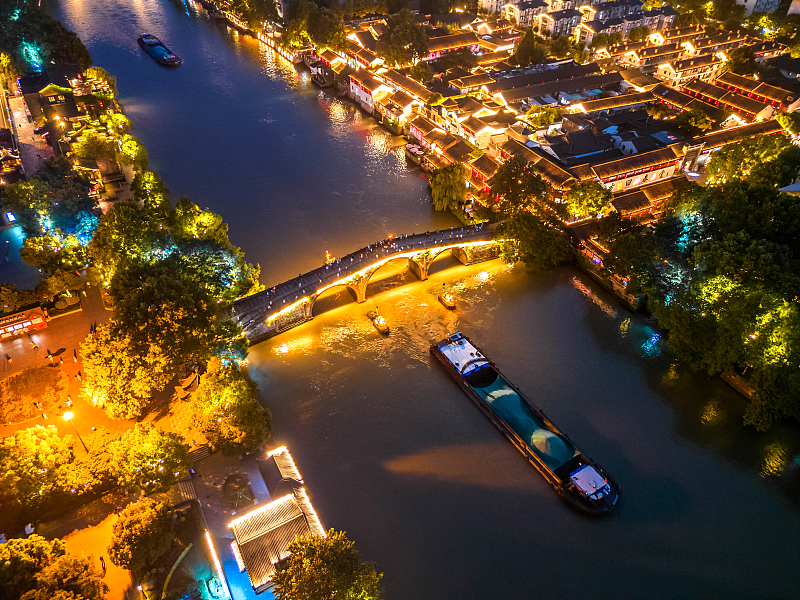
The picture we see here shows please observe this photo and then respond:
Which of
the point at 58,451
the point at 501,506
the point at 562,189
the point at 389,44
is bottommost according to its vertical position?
the point at 501,506

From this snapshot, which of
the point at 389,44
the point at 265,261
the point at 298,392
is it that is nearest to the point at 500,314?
the point at 298,392

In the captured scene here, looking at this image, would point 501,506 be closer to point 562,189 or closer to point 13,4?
point 562,189

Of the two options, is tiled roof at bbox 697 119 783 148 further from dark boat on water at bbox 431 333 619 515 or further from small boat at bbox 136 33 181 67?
small boat at bbox 136 33 181 67

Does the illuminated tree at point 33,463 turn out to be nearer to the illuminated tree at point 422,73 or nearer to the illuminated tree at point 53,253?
the illuminated tree at point 53,253

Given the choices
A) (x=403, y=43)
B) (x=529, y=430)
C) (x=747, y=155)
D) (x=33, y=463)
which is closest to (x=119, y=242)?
(x=33, y=463)

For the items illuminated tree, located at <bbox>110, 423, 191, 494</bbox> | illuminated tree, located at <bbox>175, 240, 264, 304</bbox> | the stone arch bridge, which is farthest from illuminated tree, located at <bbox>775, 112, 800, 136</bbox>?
illuminated tree, located at <bbox>110, 423, 191, 494</bbox>

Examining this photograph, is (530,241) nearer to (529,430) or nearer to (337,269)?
(337,269)

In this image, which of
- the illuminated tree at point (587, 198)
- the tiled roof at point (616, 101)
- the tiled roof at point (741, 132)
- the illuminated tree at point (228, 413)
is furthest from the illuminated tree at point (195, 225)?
the tiled roof at point (741, 132)
